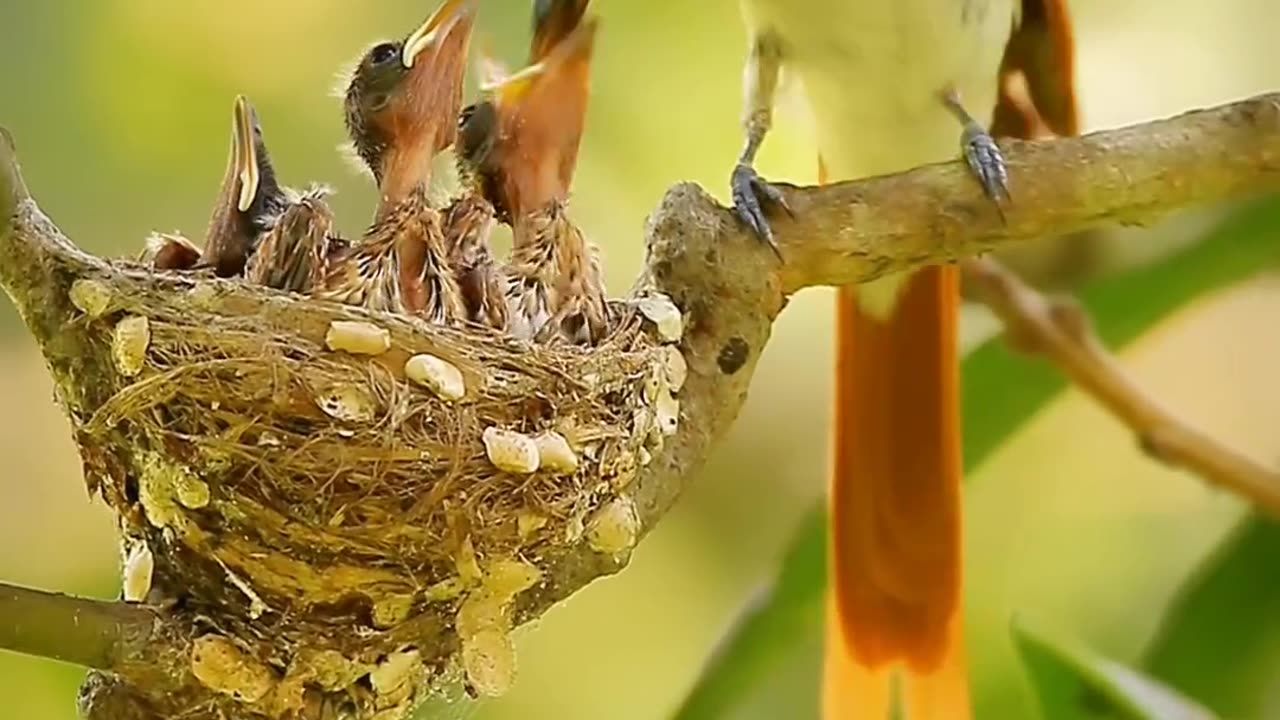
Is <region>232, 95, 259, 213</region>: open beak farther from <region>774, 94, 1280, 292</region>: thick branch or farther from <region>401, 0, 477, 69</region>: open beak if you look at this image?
<region>774, 94, 1280, 292</region>: thick branch

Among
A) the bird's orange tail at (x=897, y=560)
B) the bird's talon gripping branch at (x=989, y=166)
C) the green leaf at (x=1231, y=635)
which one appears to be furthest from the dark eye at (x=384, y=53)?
the green leaf at (x=1231, y=635)

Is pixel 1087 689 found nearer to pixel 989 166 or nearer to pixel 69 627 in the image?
pixel 989 166

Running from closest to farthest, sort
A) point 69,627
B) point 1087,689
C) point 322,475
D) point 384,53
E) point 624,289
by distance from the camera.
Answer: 1. point 69,627
2. point 322,475
3. point 384,53
4. point 1087,689
5. point 624,289

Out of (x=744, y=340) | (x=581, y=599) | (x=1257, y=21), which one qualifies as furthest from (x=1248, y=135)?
(x=1257, y=21)

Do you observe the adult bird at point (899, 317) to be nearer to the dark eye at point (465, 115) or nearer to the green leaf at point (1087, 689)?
the green leaf at point (1087, 689)

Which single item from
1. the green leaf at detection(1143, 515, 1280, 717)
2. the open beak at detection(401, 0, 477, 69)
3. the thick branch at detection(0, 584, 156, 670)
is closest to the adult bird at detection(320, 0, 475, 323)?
the open beak at detection(401, 0, 477, 69)

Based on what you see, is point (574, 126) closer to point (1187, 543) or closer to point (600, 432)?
point (600, 432)

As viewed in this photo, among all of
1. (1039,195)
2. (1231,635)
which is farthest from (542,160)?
(1231,635)
